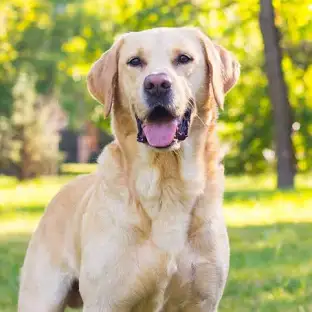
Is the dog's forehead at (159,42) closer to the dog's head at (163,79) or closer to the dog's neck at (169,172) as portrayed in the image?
the dog's head at (163,79)

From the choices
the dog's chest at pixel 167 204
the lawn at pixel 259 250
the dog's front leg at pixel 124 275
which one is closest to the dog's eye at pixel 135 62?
the dog's chest at pixel 167 204

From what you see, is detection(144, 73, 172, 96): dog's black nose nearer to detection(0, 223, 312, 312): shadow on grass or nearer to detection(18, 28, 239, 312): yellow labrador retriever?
detection(18, 28, 239, 312): yellow labrador retriever

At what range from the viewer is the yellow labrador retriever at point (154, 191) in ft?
14.5

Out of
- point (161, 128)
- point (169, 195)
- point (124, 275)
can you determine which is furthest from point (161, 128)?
point (124, 275)

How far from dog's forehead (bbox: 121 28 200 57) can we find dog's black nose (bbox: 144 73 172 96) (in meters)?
0.25

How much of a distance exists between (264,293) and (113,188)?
8.74 feet

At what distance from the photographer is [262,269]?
7914 millimetres

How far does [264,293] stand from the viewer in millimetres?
6859

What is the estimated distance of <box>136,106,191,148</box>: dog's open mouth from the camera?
14.7ft

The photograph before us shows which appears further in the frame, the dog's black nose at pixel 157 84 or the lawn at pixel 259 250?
the lawn at pixel 259 250

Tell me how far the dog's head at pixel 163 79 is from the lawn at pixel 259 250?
2.21 metres

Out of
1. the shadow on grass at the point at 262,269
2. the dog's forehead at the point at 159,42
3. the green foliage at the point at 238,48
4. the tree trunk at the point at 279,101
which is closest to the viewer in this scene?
the dog's forehead at the point at 159,42

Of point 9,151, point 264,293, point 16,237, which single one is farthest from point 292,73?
point 264,293

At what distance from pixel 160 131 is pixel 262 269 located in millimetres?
3726
